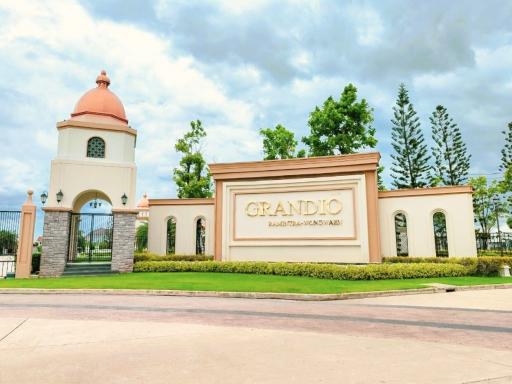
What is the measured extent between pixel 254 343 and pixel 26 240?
1463 centimetres

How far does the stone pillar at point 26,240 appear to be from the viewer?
51.7 ft

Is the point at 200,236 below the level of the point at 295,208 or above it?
below

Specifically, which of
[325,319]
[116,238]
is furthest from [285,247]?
[325,319]

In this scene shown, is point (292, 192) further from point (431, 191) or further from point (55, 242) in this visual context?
point (55, 242)

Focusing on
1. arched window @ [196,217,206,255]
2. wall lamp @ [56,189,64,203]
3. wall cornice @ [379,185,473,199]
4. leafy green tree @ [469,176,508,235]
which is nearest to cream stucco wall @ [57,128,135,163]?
wall lamp @ [56,189,64,203]

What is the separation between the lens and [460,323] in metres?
6.56

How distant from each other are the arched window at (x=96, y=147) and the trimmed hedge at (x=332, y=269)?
596 centimetres

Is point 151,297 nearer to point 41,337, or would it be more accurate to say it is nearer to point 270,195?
point 41,337

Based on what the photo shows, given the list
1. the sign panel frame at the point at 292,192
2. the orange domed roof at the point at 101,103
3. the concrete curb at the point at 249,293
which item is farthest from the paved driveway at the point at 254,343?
the orange domed roof at the point at 101,103

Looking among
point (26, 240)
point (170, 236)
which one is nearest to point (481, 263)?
point (170, 236)

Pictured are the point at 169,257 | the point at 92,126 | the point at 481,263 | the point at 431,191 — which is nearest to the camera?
the point at 481,263

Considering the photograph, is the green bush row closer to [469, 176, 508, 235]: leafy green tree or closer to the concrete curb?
the concrete curb

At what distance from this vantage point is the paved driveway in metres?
3.79

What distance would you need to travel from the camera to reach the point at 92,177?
17.4 m
